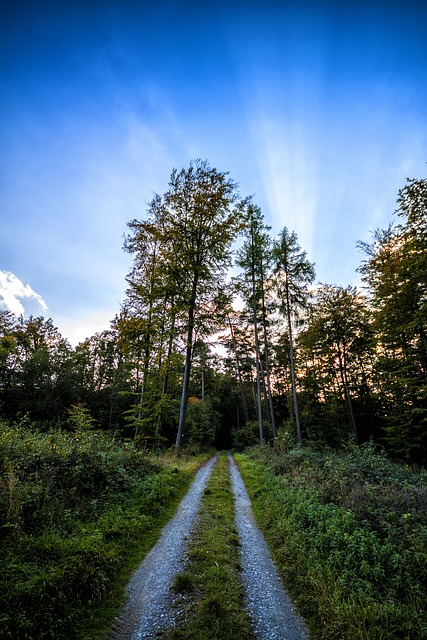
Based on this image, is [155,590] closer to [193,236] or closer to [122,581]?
[122,581]

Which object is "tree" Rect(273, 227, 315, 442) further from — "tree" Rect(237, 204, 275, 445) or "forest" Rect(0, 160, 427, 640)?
"tree" Rect(237, 204, 275, 445)

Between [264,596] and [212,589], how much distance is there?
0.87m

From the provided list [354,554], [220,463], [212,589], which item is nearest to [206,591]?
[212,589]

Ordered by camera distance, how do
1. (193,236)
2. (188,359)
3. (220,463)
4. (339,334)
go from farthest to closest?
(339,334)
(220,463)
(193,236)
(188,359)

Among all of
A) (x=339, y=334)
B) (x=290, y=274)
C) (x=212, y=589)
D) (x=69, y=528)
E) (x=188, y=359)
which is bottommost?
(x=212, y=589)

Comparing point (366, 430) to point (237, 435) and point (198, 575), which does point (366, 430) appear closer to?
point (237, 435)

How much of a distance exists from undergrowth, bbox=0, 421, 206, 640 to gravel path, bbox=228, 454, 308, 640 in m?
2.09

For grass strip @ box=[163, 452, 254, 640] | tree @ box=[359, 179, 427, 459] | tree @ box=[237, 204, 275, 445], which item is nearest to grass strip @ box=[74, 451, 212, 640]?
grass strip @ box=[163, 452, 254, 640]

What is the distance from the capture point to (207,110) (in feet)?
57.8

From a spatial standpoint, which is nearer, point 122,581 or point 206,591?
point 206,591

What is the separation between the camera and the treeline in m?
15.1

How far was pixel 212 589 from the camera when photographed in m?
4.11

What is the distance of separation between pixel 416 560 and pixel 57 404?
31731 millimetres

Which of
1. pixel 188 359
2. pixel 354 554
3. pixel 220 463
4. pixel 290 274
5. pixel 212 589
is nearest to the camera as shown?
pixel 212 589
